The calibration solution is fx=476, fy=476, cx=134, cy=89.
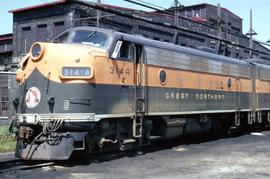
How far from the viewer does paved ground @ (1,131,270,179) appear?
33.6 ft

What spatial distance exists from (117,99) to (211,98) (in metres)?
6.36

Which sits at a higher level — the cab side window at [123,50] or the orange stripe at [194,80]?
the cab side window at [123,50]

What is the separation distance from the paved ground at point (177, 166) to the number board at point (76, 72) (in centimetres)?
218

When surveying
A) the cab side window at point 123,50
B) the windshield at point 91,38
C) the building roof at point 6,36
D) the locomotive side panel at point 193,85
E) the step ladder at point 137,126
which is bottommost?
the step ladder at point 137,126

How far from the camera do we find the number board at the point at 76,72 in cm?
1160

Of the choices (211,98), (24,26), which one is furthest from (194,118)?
(24,26)

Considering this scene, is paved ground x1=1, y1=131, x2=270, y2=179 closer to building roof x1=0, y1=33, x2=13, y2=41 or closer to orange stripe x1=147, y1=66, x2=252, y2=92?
orange stripe x1=147, y1=66, x2=252, y2=92

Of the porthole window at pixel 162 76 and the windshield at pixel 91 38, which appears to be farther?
the porthole window at pixel 162 76

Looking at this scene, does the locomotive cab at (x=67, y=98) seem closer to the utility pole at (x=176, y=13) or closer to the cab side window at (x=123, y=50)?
the cab side window at (x=123, y=50)

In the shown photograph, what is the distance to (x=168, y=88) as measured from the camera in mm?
14914

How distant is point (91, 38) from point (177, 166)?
4182mm

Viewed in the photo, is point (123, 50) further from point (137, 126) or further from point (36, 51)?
point (36, 51)

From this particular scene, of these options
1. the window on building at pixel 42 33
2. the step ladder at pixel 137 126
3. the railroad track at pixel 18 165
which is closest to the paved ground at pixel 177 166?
the railroad track at pixel 18 165

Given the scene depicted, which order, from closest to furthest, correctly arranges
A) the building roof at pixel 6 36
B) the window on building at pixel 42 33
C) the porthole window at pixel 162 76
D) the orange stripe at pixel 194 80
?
the orange stripe at pixel 194 80
the porthole window at pixel 162 76
the window on building at pixel 42 33
the building roof at pixel 6 36
